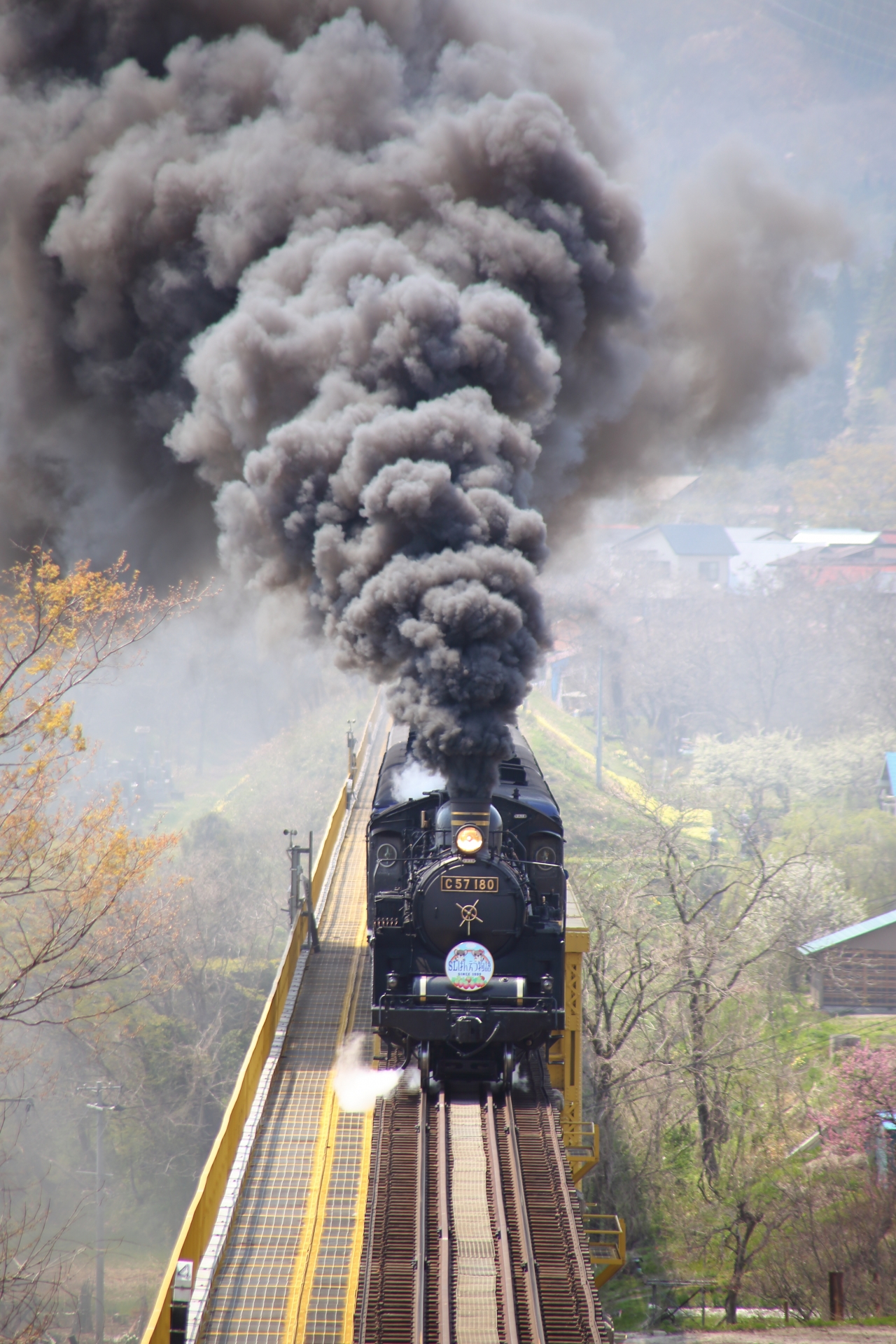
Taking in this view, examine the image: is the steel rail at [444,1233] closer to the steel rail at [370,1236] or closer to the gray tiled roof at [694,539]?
the steel rail at [370,1236]

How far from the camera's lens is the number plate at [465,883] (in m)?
9.30

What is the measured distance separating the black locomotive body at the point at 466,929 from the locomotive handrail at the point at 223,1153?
5.19ft

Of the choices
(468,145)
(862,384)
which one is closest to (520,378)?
(468,145)

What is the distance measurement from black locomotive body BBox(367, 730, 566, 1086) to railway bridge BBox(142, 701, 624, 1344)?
59 centimetres

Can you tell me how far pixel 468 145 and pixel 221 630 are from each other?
734 inches

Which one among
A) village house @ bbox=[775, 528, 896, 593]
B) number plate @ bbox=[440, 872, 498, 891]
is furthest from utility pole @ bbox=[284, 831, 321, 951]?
village house @ bbox=[775, 528, 896, 593]

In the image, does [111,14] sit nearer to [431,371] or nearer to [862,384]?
[431,371]

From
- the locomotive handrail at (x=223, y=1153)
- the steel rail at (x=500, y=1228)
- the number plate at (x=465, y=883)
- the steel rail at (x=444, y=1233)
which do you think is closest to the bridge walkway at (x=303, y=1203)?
the locomotive handrail at (x=223, y=1153)

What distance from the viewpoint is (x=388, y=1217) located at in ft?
25.1

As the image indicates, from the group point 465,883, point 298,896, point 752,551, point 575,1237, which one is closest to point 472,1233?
point 575,1237

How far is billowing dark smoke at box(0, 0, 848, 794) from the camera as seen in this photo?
10.8 metres

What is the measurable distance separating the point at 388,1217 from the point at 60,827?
30.4 meters

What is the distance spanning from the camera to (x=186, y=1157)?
1054 inches

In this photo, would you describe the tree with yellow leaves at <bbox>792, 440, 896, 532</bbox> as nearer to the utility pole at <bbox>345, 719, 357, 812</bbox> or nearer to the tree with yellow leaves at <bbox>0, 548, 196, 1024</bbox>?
the utility pole at <bbox>345, 719, 357, 812</bbox>
